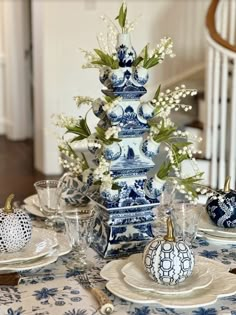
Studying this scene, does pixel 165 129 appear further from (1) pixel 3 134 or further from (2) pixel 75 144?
(1) pixel 3 134

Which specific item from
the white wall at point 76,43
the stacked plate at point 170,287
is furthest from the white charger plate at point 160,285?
the white wall at point 76,43

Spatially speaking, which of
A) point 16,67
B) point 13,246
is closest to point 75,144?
point 13,246

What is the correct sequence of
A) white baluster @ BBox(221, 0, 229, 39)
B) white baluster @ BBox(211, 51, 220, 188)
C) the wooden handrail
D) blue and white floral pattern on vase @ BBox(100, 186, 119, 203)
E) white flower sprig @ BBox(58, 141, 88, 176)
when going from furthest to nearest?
white baluster @ BBox(221, 0, 229, 39)
white baluster @ BBox(211, 51, 220, 188)
the wooden handrail
white flower sprig @ BBox(58, 141, 88, 176)
blue and white floral pattern on vase @ BBox(100, 186, 119, 203)

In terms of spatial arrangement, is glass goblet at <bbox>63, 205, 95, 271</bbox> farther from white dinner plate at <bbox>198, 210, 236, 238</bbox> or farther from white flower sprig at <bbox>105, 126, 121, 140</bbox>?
white dinner plate at <bbox>198, 210, 236, 238</bbox>

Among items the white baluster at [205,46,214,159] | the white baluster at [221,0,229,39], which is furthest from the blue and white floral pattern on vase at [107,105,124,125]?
the white baluster at [221,0,229,39]

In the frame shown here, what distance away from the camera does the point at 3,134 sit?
751 centimetres

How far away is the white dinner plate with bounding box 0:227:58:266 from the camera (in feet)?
5.18

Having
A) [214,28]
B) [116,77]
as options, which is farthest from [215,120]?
[116,77]

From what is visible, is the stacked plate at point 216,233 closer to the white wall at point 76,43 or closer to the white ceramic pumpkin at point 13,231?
the white ceramic pumpkin at point 13,231

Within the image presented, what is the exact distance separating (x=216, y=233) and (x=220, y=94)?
2.68 meters

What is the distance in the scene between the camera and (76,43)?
217 inches

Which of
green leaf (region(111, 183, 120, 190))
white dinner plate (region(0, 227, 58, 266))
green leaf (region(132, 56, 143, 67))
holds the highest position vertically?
green leaf (region(132, 56, 143, 67))

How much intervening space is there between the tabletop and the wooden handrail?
2766 millimetres

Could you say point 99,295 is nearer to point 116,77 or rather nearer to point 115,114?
point 115,114
